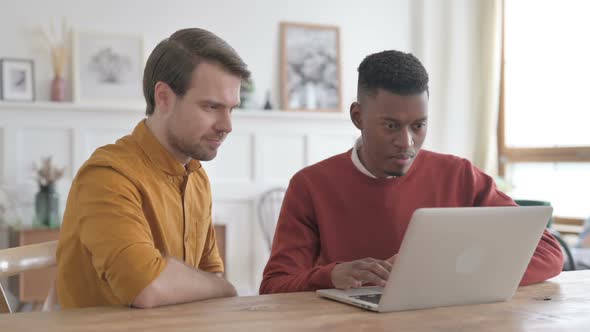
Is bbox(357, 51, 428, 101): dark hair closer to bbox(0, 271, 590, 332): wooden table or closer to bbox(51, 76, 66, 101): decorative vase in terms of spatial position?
bbox(0, 271, 590, 332): wooden table

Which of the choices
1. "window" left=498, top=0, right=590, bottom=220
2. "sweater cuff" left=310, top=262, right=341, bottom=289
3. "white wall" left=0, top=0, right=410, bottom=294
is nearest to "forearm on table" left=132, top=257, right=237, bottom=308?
"sweater cuff" left=310, top=262, right=341, bottom=289

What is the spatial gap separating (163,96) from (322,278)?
62 centimetres

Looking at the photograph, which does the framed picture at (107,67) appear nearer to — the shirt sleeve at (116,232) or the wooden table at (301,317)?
the shirt sleeve at (116,232)

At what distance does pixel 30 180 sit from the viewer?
193 inches

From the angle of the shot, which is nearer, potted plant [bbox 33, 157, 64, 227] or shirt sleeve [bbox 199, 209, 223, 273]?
shirt sleeve [bbox 199, 209, 223, 273]

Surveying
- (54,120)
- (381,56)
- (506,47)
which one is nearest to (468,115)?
(506,47)

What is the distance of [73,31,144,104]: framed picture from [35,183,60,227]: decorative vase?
765mm

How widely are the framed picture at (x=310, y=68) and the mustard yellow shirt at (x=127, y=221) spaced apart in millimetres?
3780

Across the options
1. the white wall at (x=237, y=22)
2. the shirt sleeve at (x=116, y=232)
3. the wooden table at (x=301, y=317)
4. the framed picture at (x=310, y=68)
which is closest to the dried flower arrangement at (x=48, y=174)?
the white wall at (x=237, y=22)

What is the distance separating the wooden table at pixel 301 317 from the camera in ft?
3.97

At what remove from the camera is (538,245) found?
1818mm

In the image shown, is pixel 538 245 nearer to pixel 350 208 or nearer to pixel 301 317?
pixel 350 208

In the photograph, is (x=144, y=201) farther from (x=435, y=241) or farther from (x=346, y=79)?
(x=346, y=79)

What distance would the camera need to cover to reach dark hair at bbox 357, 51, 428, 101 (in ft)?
6.03
